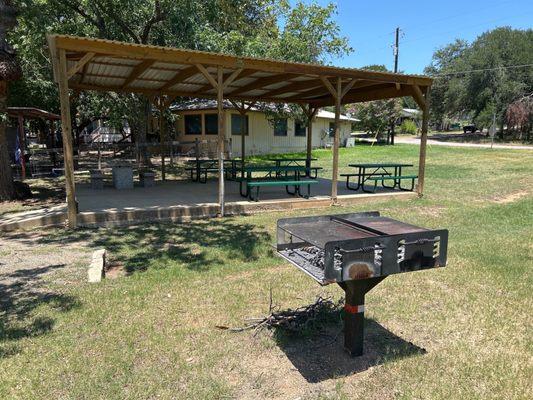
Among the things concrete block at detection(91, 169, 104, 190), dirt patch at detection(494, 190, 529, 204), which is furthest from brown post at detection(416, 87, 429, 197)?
concrete block at detection(91, 169, 104, 190)

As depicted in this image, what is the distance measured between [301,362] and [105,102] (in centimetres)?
1517

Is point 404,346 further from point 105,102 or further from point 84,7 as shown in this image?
point 105,102

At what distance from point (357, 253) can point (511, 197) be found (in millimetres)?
9847

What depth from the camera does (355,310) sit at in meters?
2.97

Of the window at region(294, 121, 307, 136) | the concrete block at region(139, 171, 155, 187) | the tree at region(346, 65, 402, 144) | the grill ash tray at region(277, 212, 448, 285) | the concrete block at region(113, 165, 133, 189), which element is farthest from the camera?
the tree at region(346, 65, 402, 144)

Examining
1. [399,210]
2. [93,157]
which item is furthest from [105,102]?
[399,210]

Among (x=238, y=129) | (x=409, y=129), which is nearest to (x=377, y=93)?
(x=238, y=129)

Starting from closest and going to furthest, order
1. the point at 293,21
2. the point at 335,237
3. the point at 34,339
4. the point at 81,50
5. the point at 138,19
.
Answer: the point at 335,237 → the point at 34,339 → the point at 81,50 → the point at 138,19 → the point at 293,21

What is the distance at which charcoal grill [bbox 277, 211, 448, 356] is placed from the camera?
2551 mm

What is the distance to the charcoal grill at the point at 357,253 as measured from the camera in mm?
2551

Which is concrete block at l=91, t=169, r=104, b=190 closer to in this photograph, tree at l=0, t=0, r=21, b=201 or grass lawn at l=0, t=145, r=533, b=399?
tree at l=0, t=0, r=21, b=201

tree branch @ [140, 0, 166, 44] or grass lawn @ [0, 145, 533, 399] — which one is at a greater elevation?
tree branch @ [140, 0, 166, 44]

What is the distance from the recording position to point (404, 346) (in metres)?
3.29

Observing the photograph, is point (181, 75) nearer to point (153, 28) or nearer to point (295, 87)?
point (295, 87)
